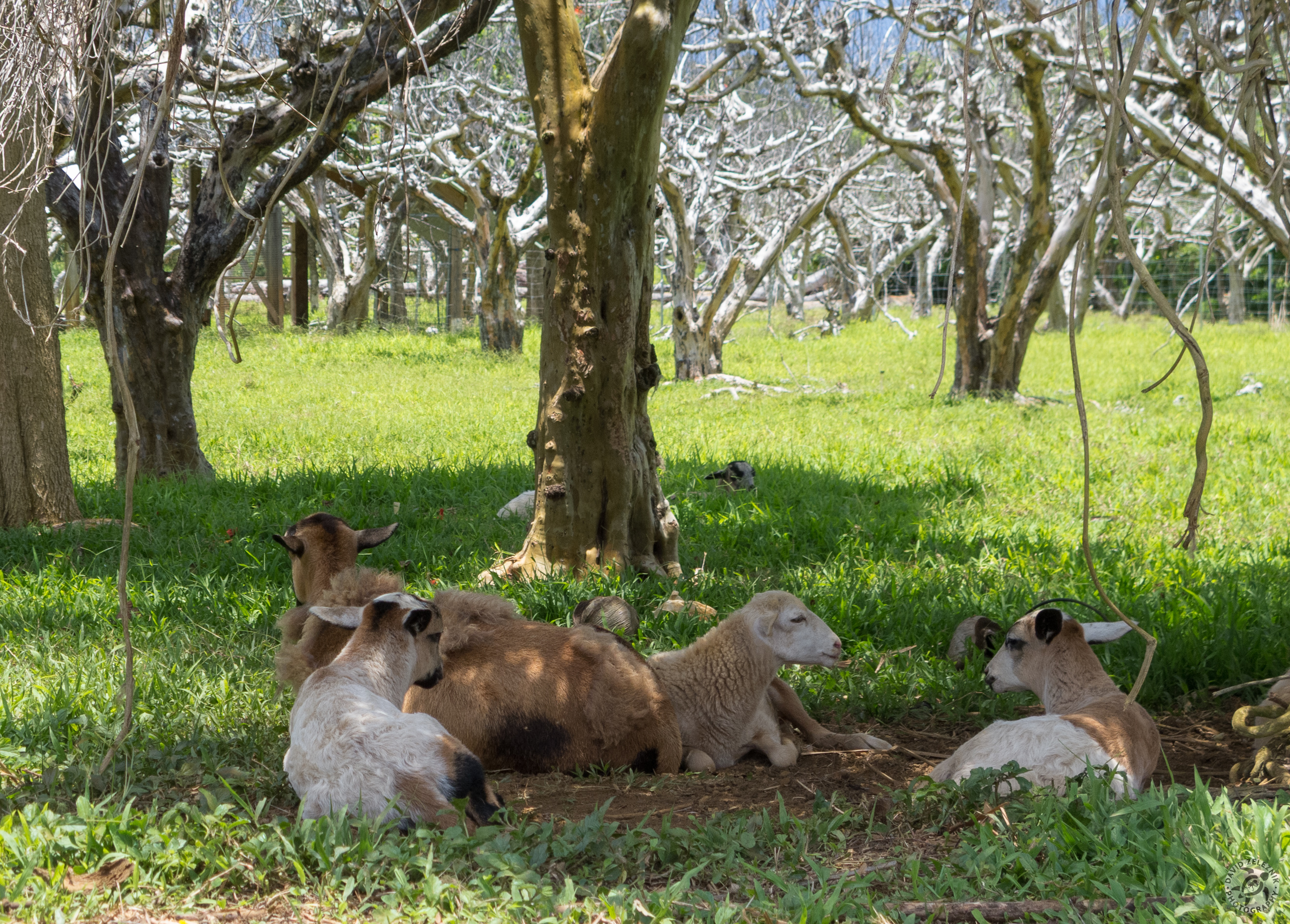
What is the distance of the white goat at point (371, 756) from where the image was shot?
3.25 meters

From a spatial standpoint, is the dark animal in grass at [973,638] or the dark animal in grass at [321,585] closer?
the dark animal in grass at [321,585]

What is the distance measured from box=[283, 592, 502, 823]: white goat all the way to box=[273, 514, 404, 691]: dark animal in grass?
1.61 ft

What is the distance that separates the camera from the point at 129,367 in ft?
28.5

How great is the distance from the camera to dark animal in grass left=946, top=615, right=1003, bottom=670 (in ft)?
16.5

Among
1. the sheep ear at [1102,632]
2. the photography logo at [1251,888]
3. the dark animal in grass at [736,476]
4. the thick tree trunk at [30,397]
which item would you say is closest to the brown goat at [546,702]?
the sheep ear at [1102,632]

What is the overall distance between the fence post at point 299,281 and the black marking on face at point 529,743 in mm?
22901

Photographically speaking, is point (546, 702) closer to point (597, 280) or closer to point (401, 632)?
point (401, 632)

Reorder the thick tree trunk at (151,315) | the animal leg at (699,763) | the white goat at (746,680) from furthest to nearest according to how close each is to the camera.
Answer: the thick tree trunk at (151,315) → the white goat at (746,680) → the animal leg at (699,763)

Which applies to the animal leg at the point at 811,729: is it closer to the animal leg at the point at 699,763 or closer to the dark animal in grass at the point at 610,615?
the animal leg at the point at 699,763

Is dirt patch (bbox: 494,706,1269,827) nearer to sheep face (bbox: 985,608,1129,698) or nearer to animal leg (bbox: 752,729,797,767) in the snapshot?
animal leg (bbox: 752,729,797,767)

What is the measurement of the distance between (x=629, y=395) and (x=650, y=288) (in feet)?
2.31

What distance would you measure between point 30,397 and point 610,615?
193 inches

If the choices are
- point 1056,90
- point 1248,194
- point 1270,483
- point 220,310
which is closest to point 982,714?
point 220,310

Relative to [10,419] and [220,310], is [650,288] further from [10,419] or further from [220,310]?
[10,419]
